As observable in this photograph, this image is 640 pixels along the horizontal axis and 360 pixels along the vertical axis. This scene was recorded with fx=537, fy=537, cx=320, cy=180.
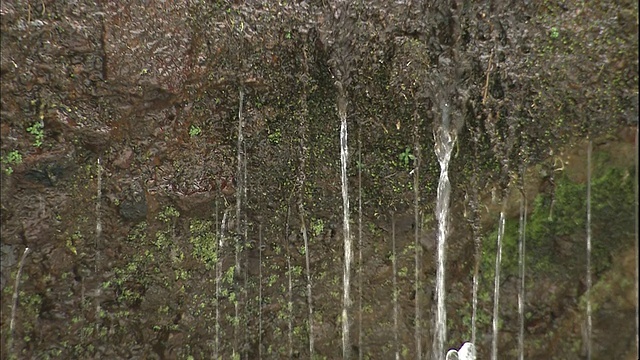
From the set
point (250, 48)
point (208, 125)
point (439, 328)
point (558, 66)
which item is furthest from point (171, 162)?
point (558, 66)

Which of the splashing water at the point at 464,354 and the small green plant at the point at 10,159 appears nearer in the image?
the splashing water at the point at 464,354

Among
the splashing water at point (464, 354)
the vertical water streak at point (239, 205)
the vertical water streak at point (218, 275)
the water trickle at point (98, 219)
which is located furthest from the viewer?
the vertical water streak at point (218, 275)

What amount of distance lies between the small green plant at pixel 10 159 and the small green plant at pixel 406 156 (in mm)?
2236

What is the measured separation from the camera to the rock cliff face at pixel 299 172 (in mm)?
3035

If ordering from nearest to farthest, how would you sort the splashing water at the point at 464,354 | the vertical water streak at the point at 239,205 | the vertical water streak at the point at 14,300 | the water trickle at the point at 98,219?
the splashing water at the point at 464,354
the vertical water streak at the point at 14,300
the water trickle at the point at 98,219
the vertical water streak at the point at 239,205

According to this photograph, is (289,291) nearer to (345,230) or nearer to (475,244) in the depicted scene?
(345,230)

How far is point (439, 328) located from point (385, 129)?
4.28 feet

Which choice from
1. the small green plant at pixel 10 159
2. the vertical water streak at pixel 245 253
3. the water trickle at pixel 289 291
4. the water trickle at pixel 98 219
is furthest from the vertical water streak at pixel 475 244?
the small green plant at pixel 10 159

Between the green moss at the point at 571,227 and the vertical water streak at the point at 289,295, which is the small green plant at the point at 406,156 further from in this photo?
the vertical water streak at the point at 289,295

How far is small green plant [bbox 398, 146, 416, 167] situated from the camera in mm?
3318

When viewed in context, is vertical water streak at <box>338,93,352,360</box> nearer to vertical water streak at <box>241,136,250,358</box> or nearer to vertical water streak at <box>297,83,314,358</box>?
vertical water streak at <box>297,83,314,358</box>

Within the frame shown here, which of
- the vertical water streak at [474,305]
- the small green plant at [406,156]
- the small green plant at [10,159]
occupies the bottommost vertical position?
the vertical water streak at [474,305]

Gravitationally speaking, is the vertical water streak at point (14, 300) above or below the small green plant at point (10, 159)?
below

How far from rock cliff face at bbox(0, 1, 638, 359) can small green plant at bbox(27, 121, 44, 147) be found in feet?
0.04
